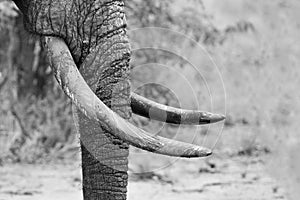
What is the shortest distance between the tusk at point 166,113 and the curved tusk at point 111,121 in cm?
55

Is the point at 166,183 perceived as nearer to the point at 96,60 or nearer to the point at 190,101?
the point at 190,101

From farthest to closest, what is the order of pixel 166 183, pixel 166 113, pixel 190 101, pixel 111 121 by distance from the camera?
pixel 190 101 → pixel 166 183 → pixel 166 113 → pixel 111 121

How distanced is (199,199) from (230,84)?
3442 millimetres

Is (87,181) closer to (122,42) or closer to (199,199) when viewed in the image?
(122,42)

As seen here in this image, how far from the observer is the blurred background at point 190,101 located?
21.1 ft

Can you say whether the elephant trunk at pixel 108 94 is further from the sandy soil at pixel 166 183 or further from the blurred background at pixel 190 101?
the sandy soil at pixel 166 183

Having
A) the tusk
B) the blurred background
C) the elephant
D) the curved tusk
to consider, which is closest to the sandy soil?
the blurred background

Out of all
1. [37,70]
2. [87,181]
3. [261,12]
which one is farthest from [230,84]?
[87,181]

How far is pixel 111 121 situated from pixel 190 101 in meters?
5.80

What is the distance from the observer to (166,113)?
386 cm

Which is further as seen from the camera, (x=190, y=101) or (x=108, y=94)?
(x=190, y=101)

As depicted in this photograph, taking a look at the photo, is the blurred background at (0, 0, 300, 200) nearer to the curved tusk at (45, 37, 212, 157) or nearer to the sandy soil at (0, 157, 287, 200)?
the sandy soil at (0, 157, 287, 200)

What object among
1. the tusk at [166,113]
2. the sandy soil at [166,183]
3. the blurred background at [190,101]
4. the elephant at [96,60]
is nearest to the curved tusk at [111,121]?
the elephant at [96,60]

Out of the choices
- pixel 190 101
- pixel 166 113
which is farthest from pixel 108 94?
pixel 190 101
